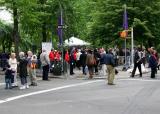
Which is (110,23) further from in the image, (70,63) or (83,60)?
(70,63)

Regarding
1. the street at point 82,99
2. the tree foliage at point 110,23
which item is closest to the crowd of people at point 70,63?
the street at point 82,99

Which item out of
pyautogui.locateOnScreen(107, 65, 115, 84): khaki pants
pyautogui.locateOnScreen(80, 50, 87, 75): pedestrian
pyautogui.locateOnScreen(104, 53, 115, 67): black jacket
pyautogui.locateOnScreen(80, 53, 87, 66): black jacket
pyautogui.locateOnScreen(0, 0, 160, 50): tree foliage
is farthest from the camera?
pyautogui.locateOnScreen(0, 0, 160, 50): tree foliage

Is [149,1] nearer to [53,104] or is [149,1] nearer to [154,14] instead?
[154,14]

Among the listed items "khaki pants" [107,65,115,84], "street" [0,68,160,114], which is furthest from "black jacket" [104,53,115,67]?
"street" [0,68,160,114]

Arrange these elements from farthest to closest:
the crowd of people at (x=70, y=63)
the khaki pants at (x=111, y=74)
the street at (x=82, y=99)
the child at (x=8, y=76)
A: the khaki pants at (x=111, y=74)
the crowd of people at (x=70, y=63)
the child at (x=8, y=76)
the street at (x=82, y=99)

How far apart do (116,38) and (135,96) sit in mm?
28486

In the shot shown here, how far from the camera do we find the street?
15.5m

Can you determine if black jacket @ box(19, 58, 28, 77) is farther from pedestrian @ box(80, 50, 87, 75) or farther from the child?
pedestrian @ box(80, 50, 87, 75)

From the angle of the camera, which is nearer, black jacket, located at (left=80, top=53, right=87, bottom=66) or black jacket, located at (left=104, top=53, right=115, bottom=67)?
black jacket, located at (left=104, top=53, right=115, bottom=67)

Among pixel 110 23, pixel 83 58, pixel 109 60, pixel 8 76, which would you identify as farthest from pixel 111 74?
pixel 110 23

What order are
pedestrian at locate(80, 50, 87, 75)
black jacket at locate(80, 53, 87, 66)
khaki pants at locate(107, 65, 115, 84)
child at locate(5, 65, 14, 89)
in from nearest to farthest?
child at locate(5, 65, 14, 89) → khaki pants at locate(107, 65, 115, 84) → pedestrian at locate(80, 50, 87, 75) → black jacket at locate(80, 53, 87, 66)

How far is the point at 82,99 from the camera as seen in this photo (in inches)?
734

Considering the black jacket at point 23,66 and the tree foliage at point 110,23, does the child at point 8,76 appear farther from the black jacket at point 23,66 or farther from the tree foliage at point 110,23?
the tree foliage at point 110,23

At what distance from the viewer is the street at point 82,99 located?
51.0 ft
